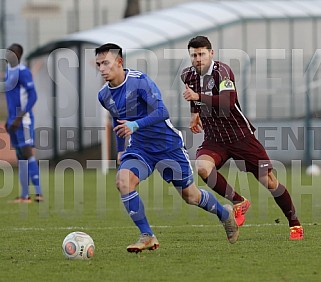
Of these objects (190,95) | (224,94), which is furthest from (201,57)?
(190,95)

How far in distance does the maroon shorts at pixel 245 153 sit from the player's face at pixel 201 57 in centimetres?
95

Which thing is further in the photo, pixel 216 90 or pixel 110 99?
pixel 216 90

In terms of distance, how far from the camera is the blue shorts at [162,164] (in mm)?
9484

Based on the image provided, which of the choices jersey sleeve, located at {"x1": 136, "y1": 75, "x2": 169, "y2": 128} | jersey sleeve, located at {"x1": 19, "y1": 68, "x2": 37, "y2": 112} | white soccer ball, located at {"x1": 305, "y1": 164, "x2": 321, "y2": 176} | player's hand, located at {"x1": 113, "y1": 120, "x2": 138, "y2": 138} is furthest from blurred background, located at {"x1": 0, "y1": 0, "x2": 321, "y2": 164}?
player's hand, located at {"x1": 113, "y1": 120, "x2": 138, "y2": 138}

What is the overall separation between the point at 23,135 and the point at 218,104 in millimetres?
6610

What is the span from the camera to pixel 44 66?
94.7ft

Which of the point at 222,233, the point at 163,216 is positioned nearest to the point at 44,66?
the point at 163,216

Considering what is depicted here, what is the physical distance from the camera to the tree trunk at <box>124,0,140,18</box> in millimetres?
32531

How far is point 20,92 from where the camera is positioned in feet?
53.0

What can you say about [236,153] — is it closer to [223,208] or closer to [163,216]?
[223,208]

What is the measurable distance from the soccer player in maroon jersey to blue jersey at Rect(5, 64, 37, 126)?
5.63m

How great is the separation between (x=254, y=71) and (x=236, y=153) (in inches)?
603

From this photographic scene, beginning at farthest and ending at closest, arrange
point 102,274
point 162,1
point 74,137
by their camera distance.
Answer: point 162,1
point 74,137
point 102,274

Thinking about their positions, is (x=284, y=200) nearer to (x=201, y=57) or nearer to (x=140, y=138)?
(x=201, y=57)
